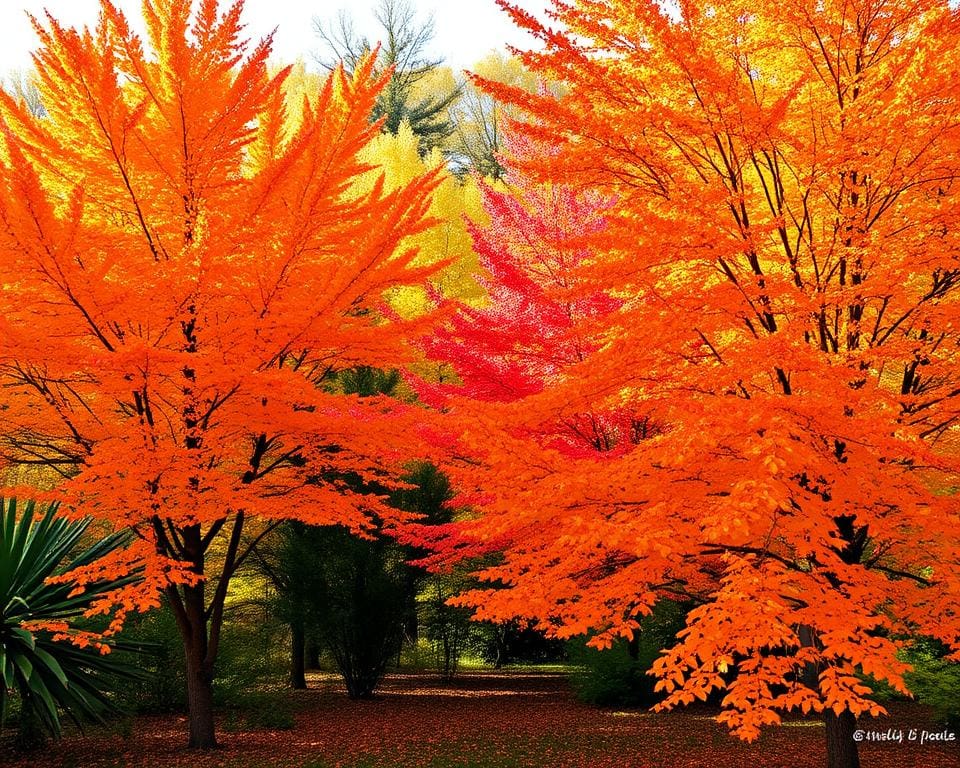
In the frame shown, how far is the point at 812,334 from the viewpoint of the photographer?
7.20m

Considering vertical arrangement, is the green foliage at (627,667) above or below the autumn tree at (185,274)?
below

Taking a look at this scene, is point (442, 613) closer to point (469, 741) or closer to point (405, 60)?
point (469, 741)

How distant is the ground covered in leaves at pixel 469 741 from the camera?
8.53m

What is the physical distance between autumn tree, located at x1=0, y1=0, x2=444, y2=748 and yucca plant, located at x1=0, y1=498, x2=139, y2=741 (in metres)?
1.35

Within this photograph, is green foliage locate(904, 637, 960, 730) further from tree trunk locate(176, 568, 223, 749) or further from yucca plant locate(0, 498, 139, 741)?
yucca plant locate(0, 498, 139, 741)

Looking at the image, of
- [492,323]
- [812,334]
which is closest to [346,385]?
[492,323]

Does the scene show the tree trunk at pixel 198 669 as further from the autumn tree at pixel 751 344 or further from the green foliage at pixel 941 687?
the green foliage at pixel 941 687

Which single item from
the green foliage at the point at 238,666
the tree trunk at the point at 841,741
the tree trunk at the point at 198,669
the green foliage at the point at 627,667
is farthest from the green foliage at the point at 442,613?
the tree trunk at the point at 841,741

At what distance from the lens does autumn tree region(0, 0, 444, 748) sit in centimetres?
702

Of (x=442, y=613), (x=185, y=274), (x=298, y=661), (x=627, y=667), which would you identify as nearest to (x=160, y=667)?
(x=298, y=661)

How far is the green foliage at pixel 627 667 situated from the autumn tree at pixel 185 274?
6795mm

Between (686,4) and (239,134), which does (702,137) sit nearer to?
(686,4)

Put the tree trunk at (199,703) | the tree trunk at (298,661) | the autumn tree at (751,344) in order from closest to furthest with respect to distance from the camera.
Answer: the autumn tree at (751,344) < the tree trunk at (199,703) < the tree trunk at (298,661)

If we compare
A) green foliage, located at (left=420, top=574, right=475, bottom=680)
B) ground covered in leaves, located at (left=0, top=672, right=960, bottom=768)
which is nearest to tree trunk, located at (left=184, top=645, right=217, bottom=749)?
ground covered in leaves, located at (left=0, top=672, right=960, bottom=768)
